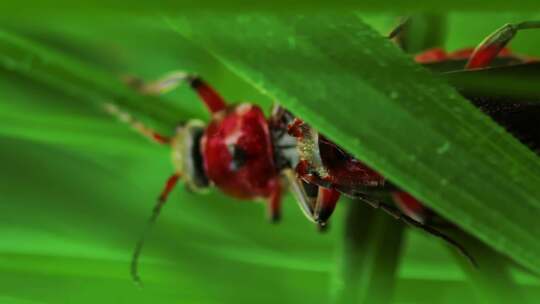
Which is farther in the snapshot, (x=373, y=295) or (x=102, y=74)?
(x=102, y=74)

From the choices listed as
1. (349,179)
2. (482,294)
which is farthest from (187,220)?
(482,294)

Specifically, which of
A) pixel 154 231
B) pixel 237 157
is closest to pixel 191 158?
pixel 237 157

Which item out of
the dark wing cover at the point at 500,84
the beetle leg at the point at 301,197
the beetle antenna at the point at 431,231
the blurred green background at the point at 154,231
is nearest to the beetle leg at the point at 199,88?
the blurred green background at the point at 154,231

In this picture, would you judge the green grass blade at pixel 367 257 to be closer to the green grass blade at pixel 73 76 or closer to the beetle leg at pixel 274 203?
the beetle leg at pixel 274 203

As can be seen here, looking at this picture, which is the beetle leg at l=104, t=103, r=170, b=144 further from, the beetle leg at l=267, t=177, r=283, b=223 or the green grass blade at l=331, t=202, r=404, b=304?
the green grass blade at l=331, t=202, r=404, b=304

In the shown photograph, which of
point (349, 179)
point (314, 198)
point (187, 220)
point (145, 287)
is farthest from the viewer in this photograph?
point (187, 220)

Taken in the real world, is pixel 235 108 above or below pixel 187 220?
above

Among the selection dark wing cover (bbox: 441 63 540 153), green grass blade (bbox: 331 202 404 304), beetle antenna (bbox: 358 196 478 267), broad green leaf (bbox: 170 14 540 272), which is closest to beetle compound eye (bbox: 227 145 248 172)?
green grass blade (bbox: 331 202 404 304)

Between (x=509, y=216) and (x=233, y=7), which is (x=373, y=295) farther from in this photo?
(x=233, y=7)
